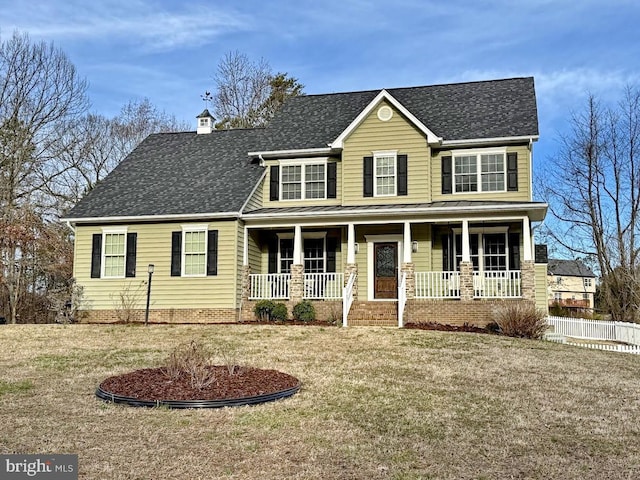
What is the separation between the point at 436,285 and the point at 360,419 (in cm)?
1113

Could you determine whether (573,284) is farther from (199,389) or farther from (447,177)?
(199,389)

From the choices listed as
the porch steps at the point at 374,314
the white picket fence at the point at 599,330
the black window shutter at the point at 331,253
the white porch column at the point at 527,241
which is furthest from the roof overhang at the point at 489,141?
the white picket fence at the point at 599,330

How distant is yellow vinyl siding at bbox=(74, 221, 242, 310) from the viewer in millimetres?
19219

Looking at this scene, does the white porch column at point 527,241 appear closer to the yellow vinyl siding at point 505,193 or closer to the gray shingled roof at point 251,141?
the yellow vinyl siding at point 505,193

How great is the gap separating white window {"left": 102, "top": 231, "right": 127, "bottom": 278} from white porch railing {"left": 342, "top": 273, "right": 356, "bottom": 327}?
7.53 meters

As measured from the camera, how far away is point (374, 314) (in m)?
18.2

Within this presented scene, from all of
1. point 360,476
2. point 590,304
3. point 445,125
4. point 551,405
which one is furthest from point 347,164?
point 590,304

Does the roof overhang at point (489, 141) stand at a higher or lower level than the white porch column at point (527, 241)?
higher

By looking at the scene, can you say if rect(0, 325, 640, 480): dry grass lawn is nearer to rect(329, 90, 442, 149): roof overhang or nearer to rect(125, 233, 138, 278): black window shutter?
rect(125, 233, 138, 278): black window shutter

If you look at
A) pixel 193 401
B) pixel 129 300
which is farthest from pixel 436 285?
pixel 193 401

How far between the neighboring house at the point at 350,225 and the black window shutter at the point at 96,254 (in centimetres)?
5

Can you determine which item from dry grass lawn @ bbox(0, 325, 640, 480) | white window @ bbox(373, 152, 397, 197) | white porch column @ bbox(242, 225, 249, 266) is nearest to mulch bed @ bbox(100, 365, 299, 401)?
dry grass lawn @ bbox(0, 325, 640, 480)

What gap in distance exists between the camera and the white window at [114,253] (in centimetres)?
2019

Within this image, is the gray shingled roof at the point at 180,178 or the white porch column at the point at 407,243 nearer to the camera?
the white porch column at the point at 407,243
